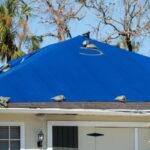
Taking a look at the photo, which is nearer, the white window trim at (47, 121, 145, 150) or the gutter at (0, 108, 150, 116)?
the gutter at (0, 108, 150, 116)

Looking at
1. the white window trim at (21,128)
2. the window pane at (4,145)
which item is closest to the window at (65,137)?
the white window trim at (21,128)

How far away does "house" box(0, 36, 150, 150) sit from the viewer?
12516 millimetres

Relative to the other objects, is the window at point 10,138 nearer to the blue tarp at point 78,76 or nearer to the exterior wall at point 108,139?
the blue tarp at point 78,76

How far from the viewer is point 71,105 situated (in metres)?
12.6

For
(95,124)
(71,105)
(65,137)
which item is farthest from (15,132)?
(95,124)

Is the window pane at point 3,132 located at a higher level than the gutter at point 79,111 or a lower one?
lower

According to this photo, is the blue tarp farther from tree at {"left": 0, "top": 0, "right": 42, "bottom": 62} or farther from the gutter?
tree at {"left": 0, "top": 0, "right": 42, "bottom": 62}

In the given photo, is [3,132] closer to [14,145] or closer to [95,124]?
[14,145]

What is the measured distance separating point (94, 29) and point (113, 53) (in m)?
15.8

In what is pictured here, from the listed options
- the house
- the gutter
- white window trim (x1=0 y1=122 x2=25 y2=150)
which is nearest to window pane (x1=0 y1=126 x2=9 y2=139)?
the house

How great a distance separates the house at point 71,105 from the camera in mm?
12516

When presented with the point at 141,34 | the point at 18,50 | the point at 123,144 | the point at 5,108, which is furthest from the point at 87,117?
the point at 141,34

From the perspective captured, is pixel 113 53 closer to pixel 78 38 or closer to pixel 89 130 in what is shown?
pixel 78 38

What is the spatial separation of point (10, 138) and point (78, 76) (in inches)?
106
